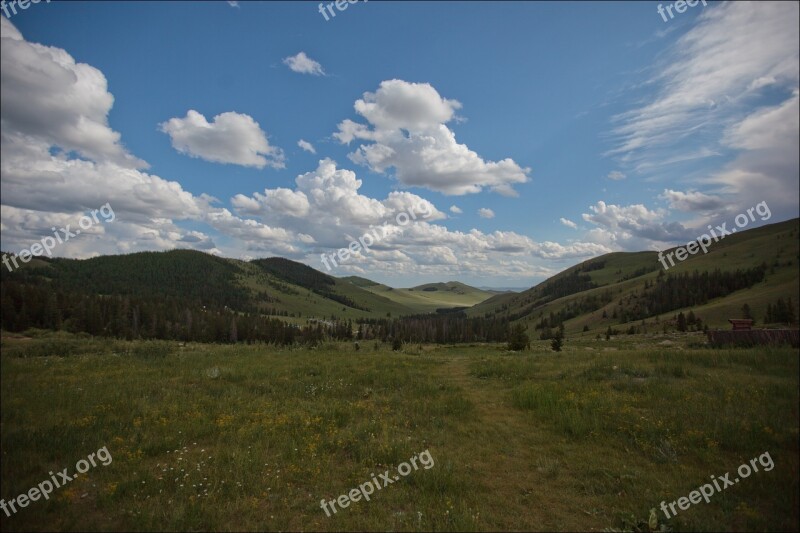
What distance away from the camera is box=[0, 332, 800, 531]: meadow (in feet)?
21.9

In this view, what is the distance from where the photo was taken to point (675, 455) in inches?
356

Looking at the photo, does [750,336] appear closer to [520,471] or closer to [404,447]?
[520,471]

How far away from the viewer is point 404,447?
9.74 metres

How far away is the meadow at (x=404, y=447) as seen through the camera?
6.69 meters

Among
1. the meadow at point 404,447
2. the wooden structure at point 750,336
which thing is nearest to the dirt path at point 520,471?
the meadow at point 404,447

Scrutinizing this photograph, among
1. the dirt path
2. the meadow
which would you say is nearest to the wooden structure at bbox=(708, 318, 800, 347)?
the meadow

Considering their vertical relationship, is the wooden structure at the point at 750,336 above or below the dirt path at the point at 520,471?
above

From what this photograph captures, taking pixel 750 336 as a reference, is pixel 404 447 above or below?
below

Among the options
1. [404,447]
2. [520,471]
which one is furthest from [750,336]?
[404,447]

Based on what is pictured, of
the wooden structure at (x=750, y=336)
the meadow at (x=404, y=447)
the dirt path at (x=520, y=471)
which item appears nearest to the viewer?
the meadow at (x=404, y=447)

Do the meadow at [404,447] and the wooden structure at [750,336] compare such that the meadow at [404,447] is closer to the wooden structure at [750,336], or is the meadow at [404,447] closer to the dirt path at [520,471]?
the dirt path at [520,471]

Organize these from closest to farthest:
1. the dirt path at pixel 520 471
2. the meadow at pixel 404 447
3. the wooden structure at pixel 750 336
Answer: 1. the meadow at pixel 404 447
2. the dirt path at pixel 520 471
3. the wooden structure at pixel 750 336

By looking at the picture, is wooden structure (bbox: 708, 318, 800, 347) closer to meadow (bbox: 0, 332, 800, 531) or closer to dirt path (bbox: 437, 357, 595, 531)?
meadow (bbox: 0, 332, 800, 531)

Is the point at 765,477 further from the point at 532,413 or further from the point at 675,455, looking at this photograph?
the point at 532,413
